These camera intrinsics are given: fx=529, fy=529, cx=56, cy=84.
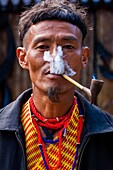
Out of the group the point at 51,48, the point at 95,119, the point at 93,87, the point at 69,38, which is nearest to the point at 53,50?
the point at 51,48

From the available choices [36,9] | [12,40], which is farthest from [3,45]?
[36,9]

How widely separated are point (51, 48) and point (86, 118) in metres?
0.49

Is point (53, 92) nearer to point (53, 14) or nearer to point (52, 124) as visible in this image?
point (52, 124)

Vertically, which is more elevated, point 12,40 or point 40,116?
→ point 12,40

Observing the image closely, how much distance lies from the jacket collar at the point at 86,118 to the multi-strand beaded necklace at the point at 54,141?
53 mm

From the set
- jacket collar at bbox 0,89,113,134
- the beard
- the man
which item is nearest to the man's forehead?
the man

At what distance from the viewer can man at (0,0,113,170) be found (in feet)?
10.1

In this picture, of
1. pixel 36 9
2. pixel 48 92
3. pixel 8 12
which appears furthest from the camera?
pixel 8 12

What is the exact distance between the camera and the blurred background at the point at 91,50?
6.68 metres

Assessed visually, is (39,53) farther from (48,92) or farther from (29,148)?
(29,148)

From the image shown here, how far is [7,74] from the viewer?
687 centimetres

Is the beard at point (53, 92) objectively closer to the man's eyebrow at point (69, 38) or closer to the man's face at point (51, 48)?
the man's face at point (51, 48)

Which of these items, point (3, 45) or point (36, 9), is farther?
point (3, 45)

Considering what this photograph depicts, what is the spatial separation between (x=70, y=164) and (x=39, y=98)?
44 cm
